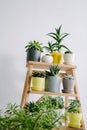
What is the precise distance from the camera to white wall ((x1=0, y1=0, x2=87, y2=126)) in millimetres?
1981

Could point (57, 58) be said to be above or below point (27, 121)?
above

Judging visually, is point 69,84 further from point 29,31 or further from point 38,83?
point 29,31

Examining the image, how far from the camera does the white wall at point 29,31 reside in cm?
198

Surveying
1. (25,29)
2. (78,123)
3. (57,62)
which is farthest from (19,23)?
(78,123)

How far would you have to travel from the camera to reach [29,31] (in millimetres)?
2066

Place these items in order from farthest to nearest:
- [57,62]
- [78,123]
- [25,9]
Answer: [25,9], [57,62], [78,123]

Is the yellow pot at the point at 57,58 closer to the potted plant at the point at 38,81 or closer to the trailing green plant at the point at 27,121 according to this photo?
the potted plant at the point at 38,81

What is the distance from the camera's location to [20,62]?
2.02m

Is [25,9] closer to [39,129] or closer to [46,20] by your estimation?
[46,20]

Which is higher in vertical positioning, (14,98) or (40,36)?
(40,36)

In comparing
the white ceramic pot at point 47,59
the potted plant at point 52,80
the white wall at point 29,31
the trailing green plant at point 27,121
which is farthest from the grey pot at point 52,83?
the trailing green plant at point 27,121

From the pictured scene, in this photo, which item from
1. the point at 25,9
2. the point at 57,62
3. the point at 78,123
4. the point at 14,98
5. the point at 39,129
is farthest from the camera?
the point at 25,9

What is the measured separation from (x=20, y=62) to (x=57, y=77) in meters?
0.50

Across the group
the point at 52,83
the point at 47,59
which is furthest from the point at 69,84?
the point at 47,59
